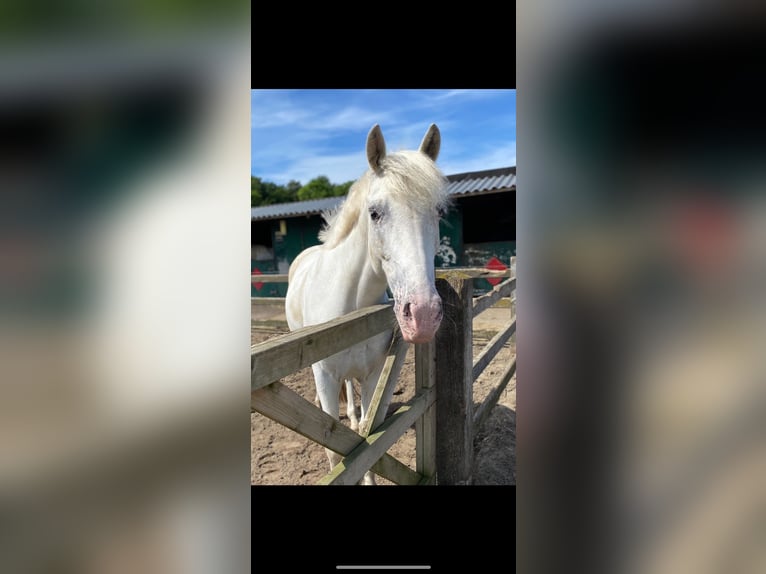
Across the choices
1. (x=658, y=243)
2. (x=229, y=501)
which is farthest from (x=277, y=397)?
(x=658, y=243)

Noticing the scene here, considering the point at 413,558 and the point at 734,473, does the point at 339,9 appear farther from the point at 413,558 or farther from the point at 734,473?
the point at 413,558

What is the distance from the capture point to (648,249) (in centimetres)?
52

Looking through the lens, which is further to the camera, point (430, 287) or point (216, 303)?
point (430, 287)

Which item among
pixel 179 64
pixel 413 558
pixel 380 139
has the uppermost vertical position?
pixel 380 139

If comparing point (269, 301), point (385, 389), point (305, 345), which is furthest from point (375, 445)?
point (269, 301)

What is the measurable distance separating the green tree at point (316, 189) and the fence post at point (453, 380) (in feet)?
57.7

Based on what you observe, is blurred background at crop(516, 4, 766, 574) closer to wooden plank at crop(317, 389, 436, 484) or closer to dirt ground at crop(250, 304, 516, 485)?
wooden plank at crop(317, 389, 436, 484)

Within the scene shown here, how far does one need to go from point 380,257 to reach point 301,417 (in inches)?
23.9

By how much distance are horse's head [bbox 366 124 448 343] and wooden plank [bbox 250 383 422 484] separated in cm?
31

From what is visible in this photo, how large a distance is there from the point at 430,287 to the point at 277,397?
516 millimetres

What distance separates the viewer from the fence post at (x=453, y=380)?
1.50 m

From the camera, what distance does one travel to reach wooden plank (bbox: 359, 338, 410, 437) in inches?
48.9

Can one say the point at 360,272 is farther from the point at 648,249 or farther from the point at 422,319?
the point at 648,249

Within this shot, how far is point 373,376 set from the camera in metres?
1.67
